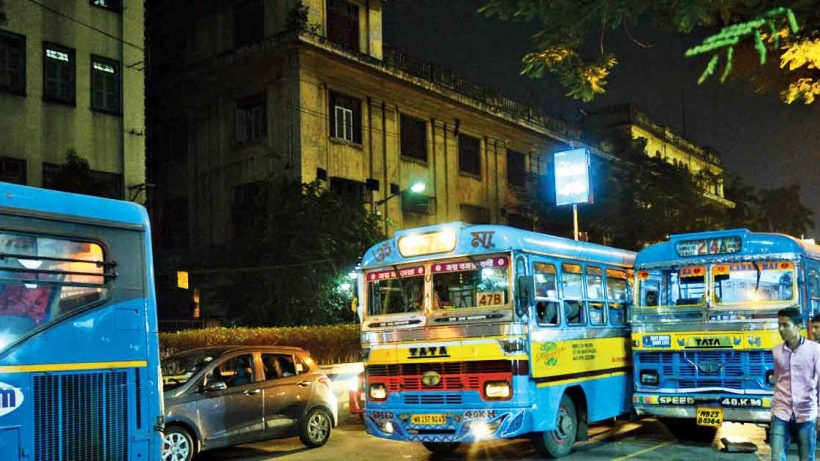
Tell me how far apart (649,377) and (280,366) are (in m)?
5.89

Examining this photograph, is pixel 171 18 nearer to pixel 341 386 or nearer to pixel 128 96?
pixel 128 96

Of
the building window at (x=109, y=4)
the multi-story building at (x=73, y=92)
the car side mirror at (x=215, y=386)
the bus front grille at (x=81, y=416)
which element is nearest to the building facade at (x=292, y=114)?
the multi-story building at (x=73, y=92)

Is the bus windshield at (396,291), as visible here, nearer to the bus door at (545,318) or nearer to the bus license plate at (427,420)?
the bus license plate at (427,420)

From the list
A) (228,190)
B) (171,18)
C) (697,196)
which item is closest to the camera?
(228,190)

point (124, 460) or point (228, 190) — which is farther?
point (228, 190)

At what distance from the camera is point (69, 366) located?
6816 millimetres

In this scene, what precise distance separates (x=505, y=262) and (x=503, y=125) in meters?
27.4

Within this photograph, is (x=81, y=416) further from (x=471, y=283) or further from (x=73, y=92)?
(x=73, y=92)

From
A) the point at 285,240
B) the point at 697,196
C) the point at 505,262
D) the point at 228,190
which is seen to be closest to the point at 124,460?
the point at 505,262

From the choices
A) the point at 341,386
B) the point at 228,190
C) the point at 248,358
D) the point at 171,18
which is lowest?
the point at 341,386

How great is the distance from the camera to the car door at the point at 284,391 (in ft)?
41.7

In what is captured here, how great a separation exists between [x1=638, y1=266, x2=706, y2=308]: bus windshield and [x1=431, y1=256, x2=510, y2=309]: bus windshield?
129 inches

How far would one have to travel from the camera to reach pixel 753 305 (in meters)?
11.9

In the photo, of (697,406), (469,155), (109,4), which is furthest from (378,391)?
(469,155)
